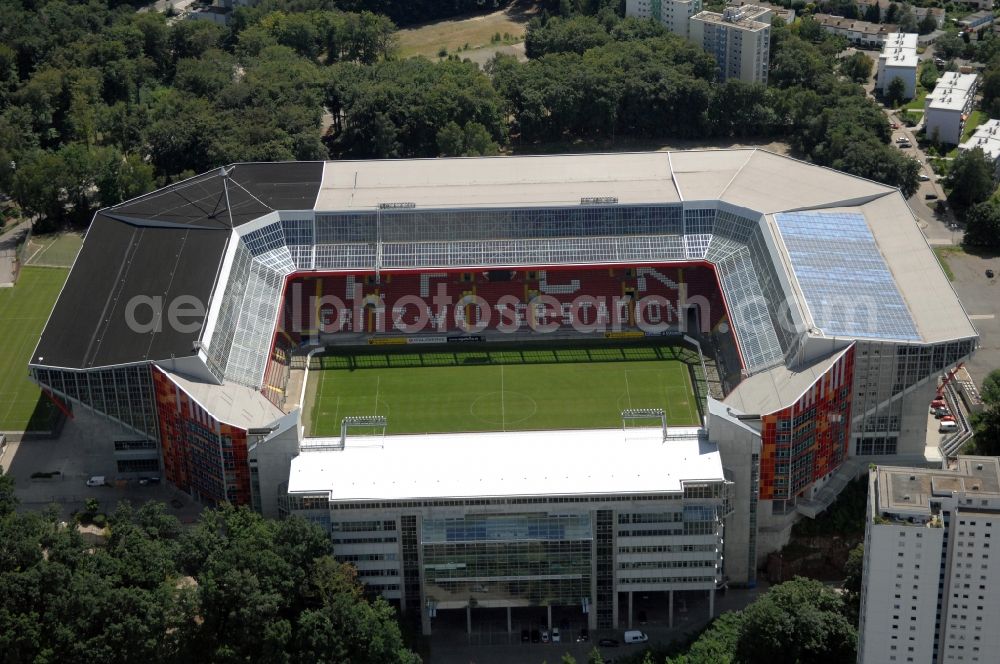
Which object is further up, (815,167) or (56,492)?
(815,167)

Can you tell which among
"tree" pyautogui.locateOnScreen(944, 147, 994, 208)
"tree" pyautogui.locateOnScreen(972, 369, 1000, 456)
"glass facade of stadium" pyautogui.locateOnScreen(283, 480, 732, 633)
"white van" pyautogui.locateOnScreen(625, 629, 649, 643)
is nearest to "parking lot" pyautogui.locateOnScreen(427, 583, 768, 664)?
"white van" pyautogui.locateOnScreen(625, 629, 649, 643)

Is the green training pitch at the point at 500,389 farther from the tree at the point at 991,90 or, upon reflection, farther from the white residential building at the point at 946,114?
the tree at the point at 991,90

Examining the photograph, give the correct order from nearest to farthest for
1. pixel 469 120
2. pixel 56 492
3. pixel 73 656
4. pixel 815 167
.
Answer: pixel 73 656 → pixel 56 492 → pixel 815 167 → pixel 469 120

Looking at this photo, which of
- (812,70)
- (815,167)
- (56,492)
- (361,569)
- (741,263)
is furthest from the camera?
(812,70)

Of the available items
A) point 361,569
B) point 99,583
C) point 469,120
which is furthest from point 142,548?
point 469,120

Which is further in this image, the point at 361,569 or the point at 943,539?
the point at 361,569

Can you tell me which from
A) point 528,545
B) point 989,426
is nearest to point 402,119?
point 989,426

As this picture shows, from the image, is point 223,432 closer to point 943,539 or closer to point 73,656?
point 73,656
